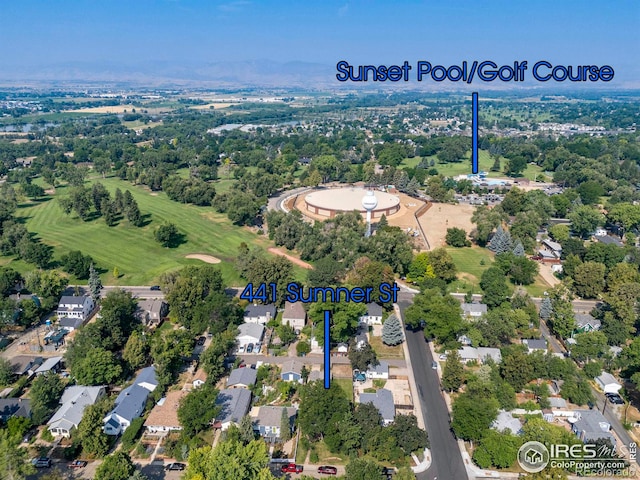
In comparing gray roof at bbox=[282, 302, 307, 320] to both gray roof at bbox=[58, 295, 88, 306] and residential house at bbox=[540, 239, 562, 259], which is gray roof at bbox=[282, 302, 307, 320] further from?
residential house at bbox=[540, 239, 562, 259]

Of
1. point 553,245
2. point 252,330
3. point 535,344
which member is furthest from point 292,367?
point 553,245

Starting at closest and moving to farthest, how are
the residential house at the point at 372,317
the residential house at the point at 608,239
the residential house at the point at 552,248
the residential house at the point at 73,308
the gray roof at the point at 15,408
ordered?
the gray roof at the point at 15,408, the residential house at the point at 372,317, the residential house at the point at 73,308, the residential house at the point at 552,248, the residential house at the point at 608,239

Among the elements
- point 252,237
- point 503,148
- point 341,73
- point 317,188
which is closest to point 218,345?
point 341,73

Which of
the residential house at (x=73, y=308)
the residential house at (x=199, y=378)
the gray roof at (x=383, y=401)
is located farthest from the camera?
the residential house at (x=73, y=308)

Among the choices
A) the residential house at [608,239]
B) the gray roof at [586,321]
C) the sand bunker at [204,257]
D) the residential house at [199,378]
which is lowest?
the residential house at [199,378]

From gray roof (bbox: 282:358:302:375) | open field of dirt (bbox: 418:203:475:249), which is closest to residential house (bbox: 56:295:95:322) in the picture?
gray roof (bbox: 282:358:302:375)

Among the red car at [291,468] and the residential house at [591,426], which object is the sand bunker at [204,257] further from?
the residential house at [591,426]

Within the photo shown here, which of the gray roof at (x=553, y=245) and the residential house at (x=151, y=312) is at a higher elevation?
the gray roof at (x=553, y=245)

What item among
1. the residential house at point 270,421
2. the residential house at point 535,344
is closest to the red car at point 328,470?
the residential house at point 270,421
